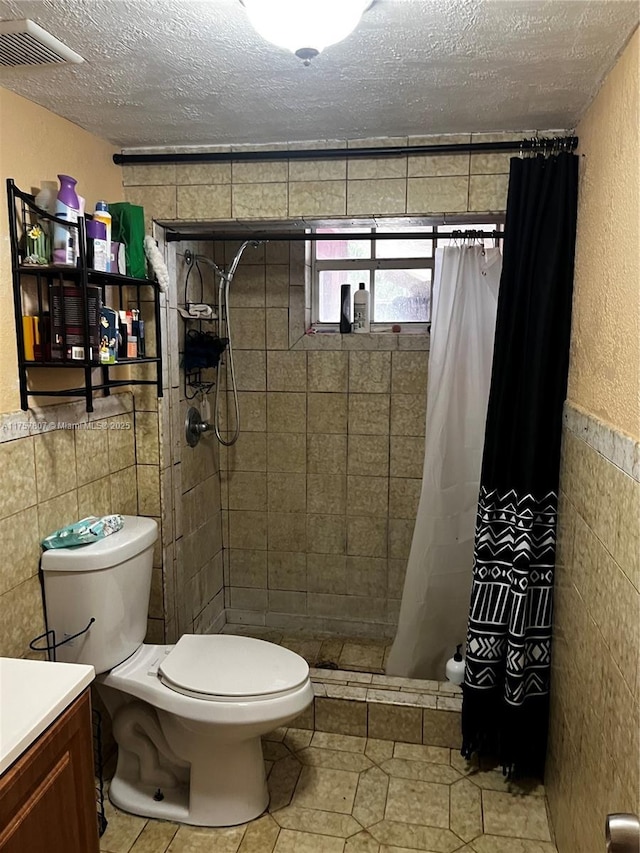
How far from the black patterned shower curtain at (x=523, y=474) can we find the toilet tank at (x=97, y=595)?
1.16m

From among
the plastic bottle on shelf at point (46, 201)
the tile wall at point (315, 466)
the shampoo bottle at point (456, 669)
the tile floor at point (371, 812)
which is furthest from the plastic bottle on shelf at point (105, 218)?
the shampoo bottle at point (456, 669)

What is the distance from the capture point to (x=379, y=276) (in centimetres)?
314

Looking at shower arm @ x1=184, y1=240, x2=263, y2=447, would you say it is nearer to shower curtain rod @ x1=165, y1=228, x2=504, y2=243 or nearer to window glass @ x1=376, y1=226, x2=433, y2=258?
shower curtain rod @ x1=165, y1=228, x2=504, y2=243

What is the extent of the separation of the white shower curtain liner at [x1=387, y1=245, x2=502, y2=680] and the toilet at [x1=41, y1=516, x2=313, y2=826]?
708 millimetres

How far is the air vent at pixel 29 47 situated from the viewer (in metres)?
1.40

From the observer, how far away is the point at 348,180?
7.15ft

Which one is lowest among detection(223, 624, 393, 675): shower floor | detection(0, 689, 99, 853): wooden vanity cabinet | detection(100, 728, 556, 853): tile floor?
detection(100, 728, 556, 853): tile floor

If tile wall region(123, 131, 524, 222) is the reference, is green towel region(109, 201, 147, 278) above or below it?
below

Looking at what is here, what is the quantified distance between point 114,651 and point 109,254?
1282 mm

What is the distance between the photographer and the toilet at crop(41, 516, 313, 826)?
1918 millimetres

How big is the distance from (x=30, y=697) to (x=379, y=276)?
2.43m

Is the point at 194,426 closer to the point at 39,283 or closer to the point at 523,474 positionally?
the point at 39,283

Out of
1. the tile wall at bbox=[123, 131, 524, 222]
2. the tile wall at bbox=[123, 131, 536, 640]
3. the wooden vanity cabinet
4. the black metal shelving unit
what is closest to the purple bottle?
the black metal shelving unit

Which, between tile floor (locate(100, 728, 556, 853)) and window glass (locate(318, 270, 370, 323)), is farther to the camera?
window glass (locate(318, 270, 370, 323))
